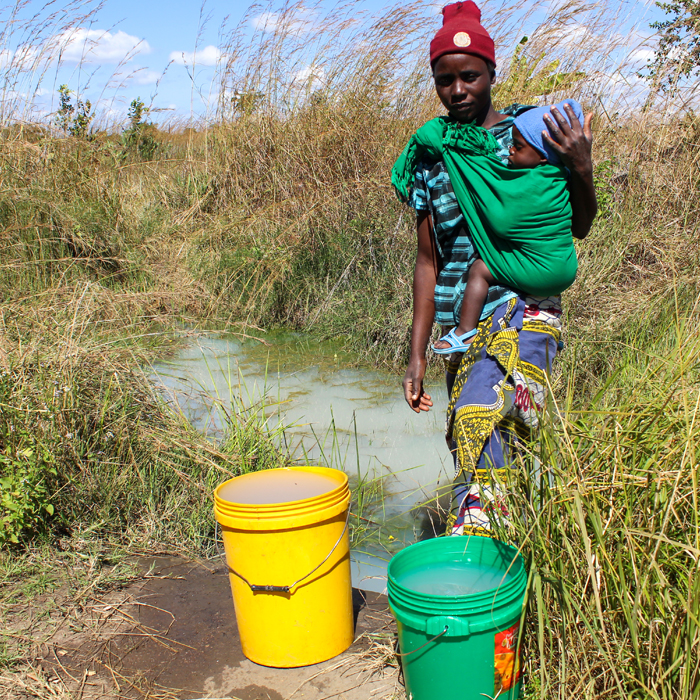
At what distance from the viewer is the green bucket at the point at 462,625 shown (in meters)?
1.52

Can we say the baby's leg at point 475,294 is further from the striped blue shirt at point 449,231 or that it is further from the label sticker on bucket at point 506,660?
the label sticker on bucket at point 506,660

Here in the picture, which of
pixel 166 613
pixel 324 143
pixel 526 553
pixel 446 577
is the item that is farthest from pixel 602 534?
pixel 324 143

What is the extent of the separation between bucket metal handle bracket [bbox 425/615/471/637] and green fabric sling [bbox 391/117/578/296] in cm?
94

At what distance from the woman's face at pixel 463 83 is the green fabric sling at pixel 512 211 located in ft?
0.21

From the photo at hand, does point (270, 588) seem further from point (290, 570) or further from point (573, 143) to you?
point (573, 143)

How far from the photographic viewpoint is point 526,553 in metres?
1.70

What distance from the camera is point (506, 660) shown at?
1.59 metres

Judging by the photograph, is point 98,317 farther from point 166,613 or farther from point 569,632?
point 569,632

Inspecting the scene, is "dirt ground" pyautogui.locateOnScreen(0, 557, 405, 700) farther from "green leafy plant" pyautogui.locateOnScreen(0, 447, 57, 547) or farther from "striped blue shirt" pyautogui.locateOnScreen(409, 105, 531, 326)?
"striped blue shirt" pyautogui.locateOnScreen(409, 105, 531, 326)

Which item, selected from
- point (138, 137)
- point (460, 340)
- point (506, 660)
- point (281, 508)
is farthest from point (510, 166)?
point (138, 137)

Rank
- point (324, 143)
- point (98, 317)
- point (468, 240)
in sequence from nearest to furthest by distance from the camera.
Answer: point (468, 240) → point (98, 317) → point (324, 143)

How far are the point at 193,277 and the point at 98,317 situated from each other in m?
1.98

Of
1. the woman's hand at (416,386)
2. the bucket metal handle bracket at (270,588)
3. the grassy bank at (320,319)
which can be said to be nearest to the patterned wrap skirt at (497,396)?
the grassy bank at (320,319)

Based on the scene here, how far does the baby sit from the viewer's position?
1915 mm
